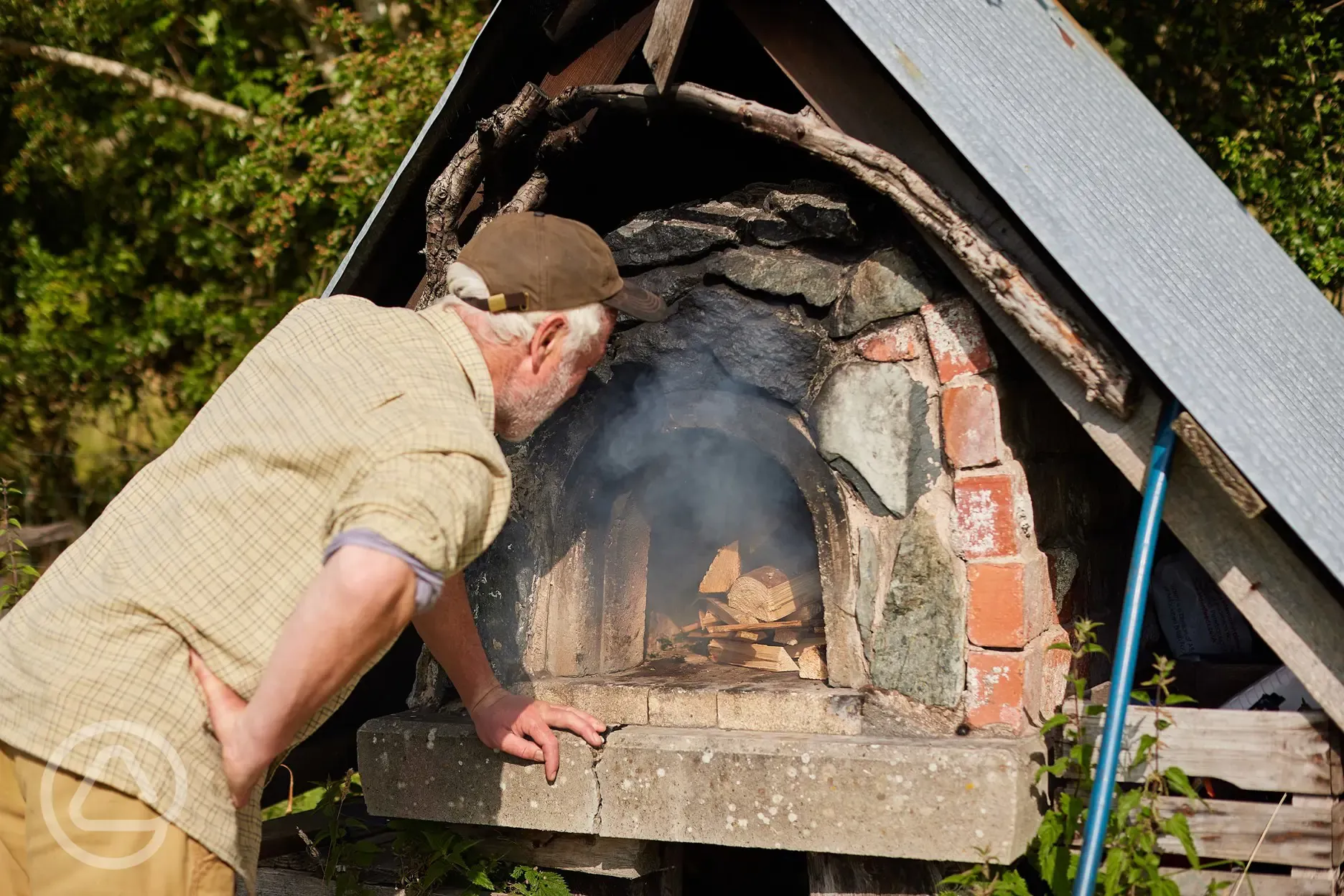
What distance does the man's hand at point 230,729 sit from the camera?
Result: 7.28 ft

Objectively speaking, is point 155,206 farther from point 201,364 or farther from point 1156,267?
point 1156,267

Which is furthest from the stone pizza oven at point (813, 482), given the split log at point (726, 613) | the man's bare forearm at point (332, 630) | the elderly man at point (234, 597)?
the man's bare forearm at point (332, 630)

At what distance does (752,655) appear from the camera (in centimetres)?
382

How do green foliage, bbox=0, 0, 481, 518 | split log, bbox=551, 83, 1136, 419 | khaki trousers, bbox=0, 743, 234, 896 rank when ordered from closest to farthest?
1. khaki trousers, bbox=0, 743, 234, 896
2. split log, bbox=551, 83, 1136, 419
3. green foliage, bbox=0, 0, 481, 518

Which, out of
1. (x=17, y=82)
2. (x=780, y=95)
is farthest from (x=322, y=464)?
(x=17, y=82)

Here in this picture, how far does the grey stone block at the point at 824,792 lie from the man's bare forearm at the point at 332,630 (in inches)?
46.8

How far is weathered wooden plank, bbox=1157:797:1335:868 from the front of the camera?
278 cm

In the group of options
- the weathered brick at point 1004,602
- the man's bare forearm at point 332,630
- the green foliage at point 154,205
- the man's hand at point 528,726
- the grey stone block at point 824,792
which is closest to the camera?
the man's bare forearm at point 332,630

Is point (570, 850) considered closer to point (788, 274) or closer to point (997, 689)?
point (997, 689)

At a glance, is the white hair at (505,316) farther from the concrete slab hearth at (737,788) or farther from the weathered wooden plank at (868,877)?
the weathered wooden plank at (868,877)

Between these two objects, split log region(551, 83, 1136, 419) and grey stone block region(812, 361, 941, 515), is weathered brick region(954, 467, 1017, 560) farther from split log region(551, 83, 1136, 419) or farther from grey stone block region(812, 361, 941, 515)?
split log region(551, 83, 1136, 419)

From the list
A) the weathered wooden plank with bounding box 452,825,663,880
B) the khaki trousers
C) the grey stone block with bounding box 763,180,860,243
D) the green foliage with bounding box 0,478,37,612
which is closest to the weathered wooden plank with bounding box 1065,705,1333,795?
the weathered wooden plank with bounding box 452,825,663,880

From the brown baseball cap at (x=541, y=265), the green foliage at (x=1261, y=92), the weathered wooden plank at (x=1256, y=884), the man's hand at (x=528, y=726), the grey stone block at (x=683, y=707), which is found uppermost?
the green foliage at (x=1261, y=92)

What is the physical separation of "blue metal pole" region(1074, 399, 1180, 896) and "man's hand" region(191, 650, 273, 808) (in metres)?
1.71
